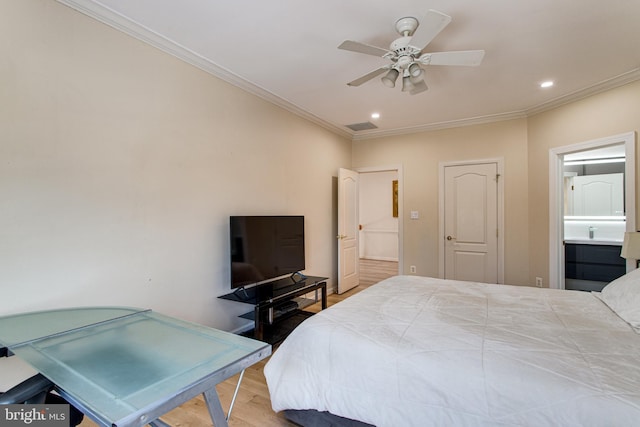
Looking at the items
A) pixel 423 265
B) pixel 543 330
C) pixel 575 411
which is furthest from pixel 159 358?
pixel 423 265

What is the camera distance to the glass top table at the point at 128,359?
884mm

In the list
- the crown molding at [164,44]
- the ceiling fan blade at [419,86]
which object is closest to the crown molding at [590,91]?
the ceiling fan blade at [419,86]

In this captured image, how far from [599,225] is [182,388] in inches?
237

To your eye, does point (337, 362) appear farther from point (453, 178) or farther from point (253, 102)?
point (453, 178)

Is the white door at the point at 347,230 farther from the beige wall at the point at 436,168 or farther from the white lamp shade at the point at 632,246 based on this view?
the white lamp shade at the point at 632,246

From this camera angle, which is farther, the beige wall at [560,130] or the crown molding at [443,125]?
the crown molding at [443,125]

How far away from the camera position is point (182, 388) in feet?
3.06

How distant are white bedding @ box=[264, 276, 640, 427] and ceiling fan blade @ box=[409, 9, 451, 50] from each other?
1776 mm

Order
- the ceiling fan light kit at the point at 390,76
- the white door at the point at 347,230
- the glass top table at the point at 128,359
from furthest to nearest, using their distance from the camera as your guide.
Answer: the white door at the point at 347,230
the ceiling fan light kit at the point at 390,76
the glass top table at the point at 128,359

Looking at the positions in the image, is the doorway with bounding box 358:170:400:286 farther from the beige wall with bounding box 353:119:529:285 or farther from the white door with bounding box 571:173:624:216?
the white door with bounding box 571:173:624:216

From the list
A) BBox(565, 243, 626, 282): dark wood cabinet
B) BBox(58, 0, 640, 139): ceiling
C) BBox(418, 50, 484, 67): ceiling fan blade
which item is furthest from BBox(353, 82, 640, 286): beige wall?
BBox(418, 50, 484, 67): ceiling fan blade

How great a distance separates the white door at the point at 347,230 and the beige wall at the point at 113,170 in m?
1.66

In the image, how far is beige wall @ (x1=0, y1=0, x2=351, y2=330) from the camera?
1827mm

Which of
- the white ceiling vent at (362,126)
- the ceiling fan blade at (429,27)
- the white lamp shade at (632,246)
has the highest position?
the white ceiling vent at (362,126)
